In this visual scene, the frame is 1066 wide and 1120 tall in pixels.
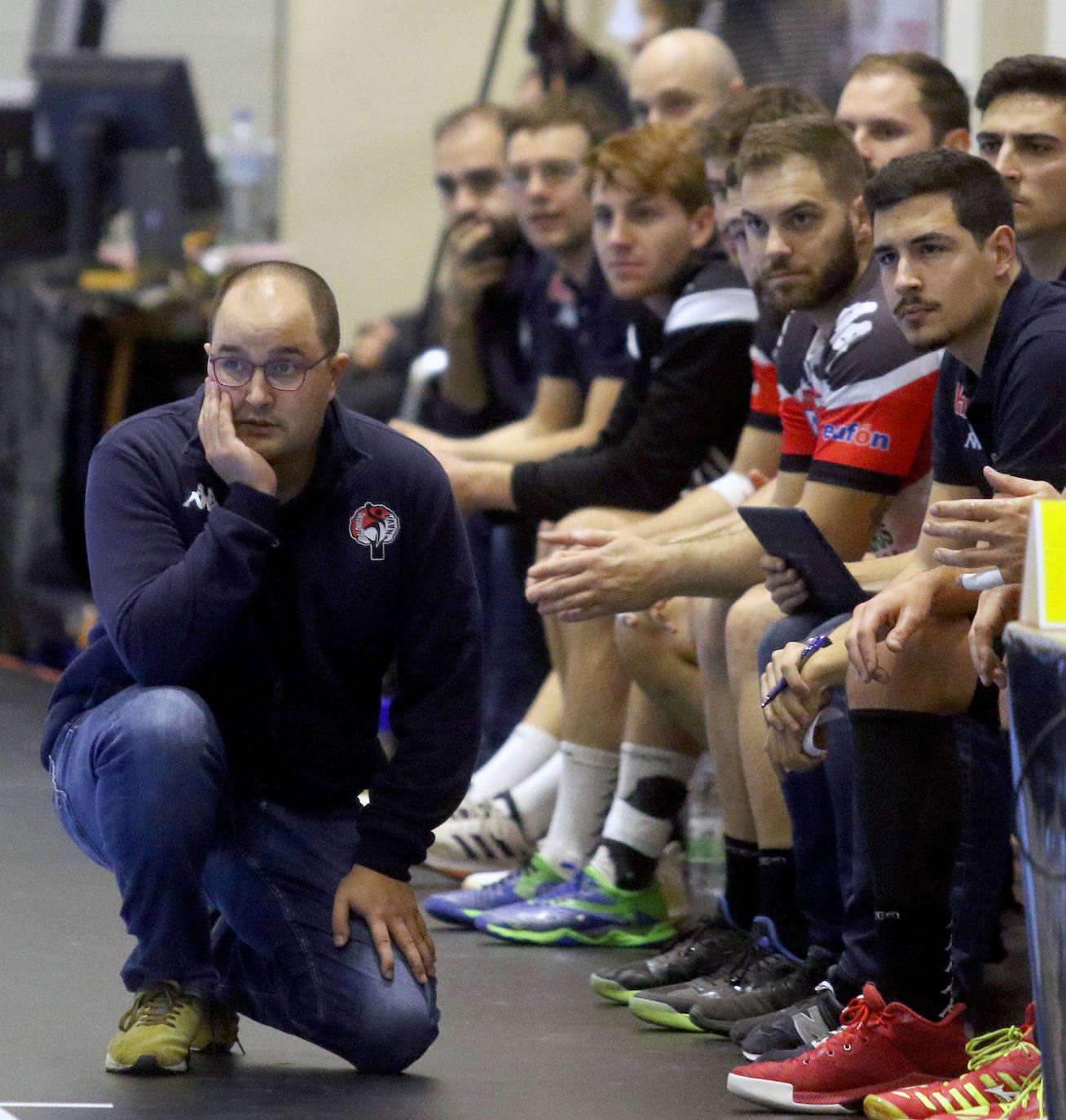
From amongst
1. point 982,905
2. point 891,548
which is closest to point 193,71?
point 891,548

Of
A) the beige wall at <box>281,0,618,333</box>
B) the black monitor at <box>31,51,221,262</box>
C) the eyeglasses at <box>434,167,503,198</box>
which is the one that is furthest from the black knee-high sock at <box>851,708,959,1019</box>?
the beige wall at <box>281,0,618,333</box>

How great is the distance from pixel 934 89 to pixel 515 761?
4.18ft

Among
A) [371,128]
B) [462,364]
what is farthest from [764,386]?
[371,128]

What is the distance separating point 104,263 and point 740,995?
4.05 metres

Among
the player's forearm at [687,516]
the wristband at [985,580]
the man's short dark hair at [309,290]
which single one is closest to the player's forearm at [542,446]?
the player's forearm at [687,516]

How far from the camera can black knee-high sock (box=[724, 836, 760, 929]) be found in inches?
103

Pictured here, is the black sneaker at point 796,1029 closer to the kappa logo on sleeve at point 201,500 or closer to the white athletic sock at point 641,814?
the white athletic sock at point 641,814

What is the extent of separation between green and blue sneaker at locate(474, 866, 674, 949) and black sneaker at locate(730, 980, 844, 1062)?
61 centimetres

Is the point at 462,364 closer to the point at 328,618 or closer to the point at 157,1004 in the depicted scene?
the point at 328,618

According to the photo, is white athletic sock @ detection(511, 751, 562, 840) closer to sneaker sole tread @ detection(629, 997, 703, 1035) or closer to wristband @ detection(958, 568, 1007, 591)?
sneaker sole tread @ detection(629, 997, 703, 1035)

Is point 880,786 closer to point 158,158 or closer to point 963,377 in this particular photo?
point 963,377

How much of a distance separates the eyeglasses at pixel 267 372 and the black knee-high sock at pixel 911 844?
70cm

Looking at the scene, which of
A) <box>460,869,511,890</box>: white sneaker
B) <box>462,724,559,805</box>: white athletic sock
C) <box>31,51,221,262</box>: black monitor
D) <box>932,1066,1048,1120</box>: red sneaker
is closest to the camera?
<box>932,1066,1048,1120</box>: red sneaker

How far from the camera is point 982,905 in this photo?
227cm
